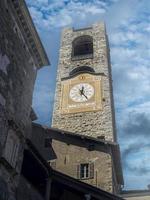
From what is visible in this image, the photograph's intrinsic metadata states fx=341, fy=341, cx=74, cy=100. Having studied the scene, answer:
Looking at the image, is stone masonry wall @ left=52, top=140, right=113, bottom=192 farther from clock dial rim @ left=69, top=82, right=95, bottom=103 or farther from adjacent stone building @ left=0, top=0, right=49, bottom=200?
adjacent stone building @ left=0, top=0, right=49, bottom=200

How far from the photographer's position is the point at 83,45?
3284cm

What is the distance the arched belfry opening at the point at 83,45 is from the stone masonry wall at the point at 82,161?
44.7ft

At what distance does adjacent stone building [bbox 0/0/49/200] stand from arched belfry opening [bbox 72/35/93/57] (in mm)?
17444

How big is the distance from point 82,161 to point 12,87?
9.33m

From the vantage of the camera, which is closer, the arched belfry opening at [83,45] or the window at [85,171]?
the window at [85,171]

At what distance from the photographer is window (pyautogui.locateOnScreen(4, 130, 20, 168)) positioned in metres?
10.6

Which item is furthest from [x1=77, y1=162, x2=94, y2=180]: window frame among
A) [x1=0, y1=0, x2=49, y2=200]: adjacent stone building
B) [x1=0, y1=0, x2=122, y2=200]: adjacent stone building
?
[x1=0, y1=0, x2=49, y2=200]: adjacent stone building

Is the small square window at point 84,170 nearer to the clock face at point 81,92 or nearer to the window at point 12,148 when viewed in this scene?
the clock face at point 81,92

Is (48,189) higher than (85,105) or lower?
lower

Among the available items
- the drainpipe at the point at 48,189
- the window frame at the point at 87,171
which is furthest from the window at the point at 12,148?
the window frame at the point at 87,171

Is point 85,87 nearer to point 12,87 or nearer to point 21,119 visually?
point 21,119

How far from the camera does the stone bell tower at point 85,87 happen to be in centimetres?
2422

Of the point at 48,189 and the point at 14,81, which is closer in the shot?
the point at 14,81

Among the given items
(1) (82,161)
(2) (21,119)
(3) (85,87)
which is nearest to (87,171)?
(1) (82,161)
